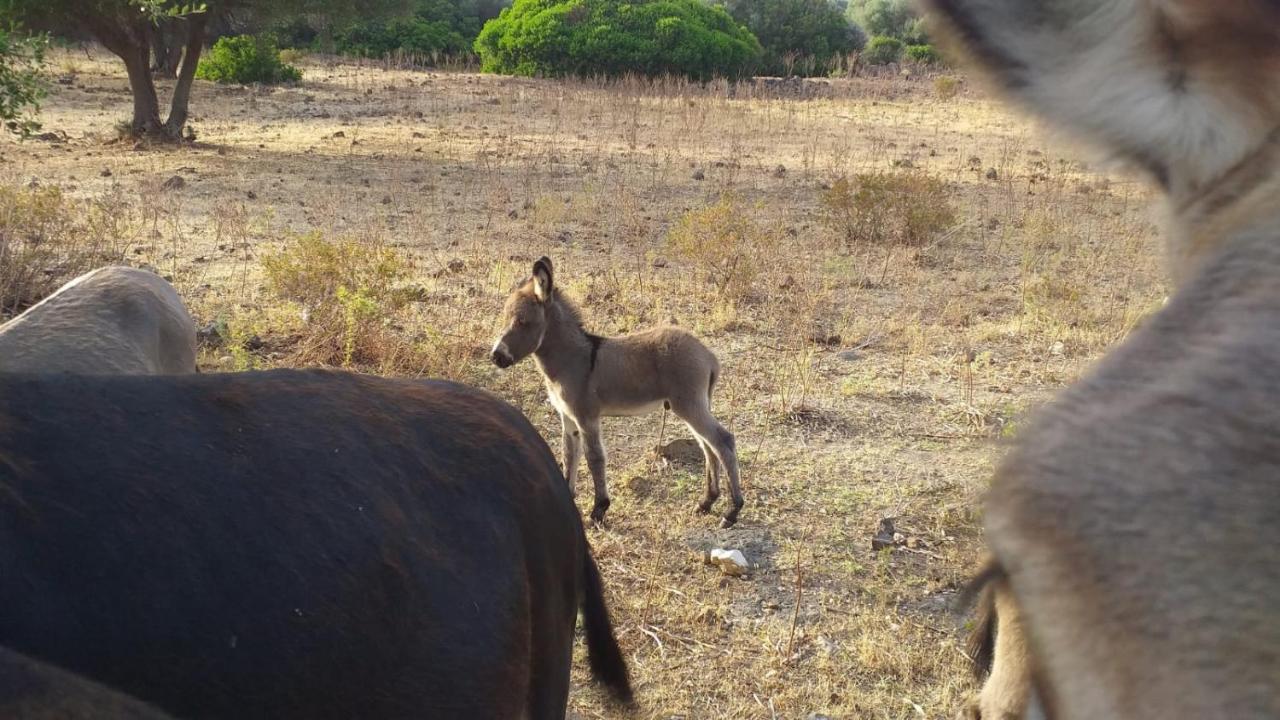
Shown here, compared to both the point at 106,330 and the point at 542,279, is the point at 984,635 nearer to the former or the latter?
the point at 106,330

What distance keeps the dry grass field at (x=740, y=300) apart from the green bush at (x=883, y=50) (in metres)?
25.3

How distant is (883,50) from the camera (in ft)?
144

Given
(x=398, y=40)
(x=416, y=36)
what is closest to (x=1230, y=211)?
(x=398, y=40)

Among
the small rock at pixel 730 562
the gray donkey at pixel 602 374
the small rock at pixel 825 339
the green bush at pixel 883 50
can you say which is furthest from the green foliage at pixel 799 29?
the small rock at pixel 730 562

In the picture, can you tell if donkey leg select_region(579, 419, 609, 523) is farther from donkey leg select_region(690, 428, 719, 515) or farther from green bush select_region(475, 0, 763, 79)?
green bush select_region(475, 0, 763, 79)

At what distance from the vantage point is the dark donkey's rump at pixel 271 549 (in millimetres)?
1939

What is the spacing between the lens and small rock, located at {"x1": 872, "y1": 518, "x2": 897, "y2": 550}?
553 cm

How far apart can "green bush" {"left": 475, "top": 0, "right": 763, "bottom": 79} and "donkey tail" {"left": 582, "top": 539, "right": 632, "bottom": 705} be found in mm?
32725

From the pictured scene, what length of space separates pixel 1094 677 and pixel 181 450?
76.7 inches

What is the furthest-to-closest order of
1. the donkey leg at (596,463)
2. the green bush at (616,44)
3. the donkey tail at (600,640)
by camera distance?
the green bush at (616,44) → the donkey leg at (596,463) → the donkey tail at (600,640)

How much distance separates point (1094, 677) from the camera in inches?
26.7

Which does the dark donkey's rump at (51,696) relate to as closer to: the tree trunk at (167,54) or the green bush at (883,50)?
the tree trunk at (167,54)

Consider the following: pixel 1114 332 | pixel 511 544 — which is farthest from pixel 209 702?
pixel 1114 332

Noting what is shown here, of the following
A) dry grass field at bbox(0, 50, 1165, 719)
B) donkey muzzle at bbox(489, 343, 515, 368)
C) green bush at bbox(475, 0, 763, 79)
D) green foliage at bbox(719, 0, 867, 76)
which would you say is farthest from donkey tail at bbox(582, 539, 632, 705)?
green foliage at bbox(719, 0, 867, 76)
